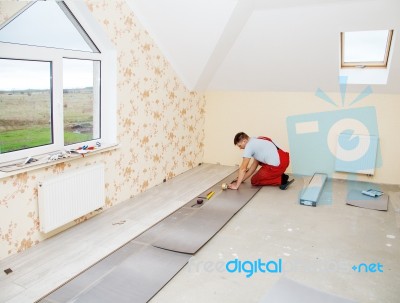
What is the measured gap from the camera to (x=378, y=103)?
16.5 feet

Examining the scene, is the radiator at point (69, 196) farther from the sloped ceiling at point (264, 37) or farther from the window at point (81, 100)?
the sloped ceiling at point (264, 37)

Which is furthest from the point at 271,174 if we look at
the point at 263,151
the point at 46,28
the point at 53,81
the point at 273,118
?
the point at 46,28

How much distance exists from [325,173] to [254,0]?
9.27ft

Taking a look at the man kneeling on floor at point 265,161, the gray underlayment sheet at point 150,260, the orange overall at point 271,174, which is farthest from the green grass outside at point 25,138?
the orange overall at point 271,174

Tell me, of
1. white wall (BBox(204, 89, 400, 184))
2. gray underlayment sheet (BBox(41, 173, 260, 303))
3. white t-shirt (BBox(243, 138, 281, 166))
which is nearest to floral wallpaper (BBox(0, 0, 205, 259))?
white wall (BBox(204, 89, 400, 184))

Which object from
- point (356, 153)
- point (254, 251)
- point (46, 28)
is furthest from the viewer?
point (356, 153)

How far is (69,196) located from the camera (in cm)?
326

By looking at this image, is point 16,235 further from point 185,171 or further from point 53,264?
point 185,171

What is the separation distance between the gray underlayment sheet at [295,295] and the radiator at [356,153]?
3.08m

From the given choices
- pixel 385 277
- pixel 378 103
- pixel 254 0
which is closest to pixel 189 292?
pixel 385 277

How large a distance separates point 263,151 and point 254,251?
75.6 inches

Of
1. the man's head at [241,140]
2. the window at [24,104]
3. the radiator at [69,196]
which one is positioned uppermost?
the window at [24,104]

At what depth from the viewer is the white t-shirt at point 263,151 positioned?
4625 millimetres

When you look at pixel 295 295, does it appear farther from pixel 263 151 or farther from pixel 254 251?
pixel 263 151
